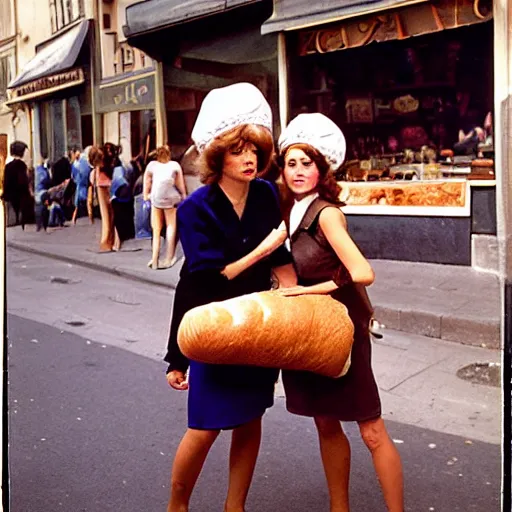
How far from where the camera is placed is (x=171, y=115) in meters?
2.16

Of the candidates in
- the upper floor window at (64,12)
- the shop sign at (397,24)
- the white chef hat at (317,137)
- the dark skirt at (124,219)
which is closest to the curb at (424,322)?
the dark skirt at (124,219)

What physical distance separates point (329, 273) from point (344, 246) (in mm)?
81

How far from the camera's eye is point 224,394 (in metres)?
1.93

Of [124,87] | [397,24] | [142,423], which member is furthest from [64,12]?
[142,423]

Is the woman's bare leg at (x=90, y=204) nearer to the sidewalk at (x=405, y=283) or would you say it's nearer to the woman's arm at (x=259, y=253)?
the sidewalk at (x=405, y=283)

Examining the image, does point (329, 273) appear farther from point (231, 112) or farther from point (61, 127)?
point (61, 127)

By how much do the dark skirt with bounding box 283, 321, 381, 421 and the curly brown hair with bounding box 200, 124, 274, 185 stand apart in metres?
0.48

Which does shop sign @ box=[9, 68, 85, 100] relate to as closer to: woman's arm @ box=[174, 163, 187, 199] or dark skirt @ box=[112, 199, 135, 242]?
dark skirt @ box=[112, 199, 135, 242]

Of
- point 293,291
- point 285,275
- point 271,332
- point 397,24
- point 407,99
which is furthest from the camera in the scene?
point 407,99

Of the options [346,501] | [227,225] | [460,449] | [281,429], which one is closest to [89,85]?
[227,225]

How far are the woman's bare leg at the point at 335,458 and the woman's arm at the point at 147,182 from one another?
81cm

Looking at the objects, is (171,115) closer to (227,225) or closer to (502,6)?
(227,225)

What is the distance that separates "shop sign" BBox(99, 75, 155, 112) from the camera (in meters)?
2.23

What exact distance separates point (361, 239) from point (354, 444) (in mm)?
590
